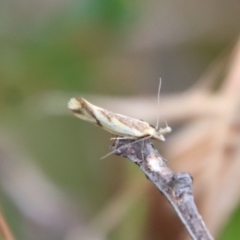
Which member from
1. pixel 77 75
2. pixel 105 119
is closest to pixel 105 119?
pixel 105 119

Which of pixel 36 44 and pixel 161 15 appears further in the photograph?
pixel 161 15

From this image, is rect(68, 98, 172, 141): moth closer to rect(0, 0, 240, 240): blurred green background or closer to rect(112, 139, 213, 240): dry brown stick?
rect(112, 139, 213, 240): dry brown stick

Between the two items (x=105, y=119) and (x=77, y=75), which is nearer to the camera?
(x=105, y=119)

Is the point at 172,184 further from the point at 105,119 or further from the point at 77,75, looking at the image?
the point at 77,75

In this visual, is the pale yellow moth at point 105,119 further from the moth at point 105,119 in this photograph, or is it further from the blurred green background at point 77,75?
the blurred green background at point 77,75

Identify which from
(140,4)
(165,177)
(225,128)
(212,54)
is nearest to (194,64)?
(212,54)

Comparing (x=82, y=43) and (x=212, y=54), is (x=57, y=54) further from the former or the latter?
(x=212, y=54)
